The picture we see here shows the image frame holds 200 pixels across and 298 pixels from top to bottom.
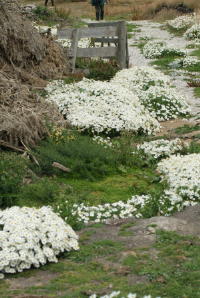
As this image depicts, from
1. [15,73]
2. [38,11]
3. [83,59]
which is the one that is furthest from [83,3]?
[15,73]

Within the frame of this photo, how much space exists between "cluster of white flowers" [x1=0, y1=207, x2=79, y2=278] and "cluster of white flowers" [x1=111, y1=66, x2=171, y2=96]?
1080cm

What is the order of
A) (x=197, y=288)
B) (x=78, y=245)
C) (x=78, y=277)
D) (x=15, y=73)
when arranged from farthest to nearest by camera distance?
(x=15, y=73) → (x=78, y=245) → (x=78, y=277) → (x=197, y=288)

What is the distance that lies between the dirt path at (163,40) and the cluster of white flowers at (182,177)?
5.48 meters

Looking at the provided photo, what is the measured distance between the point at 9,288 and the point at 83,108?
30.1ft

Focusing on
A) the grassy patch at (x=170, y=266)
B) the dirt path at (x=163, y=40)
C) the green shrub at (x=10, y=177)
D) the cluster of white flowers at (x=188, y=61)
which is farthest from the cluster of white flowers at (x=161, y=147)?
A: the cluster of white flowers at (x=188, y=61)

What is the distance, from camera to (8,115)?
13320mm

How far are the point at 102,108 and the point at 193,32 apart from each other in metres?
20.5

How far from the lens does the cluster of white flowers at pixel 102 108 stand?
1504cm

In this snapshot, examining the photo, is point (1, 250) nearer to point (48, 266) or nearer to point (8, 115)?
point (48, 266)

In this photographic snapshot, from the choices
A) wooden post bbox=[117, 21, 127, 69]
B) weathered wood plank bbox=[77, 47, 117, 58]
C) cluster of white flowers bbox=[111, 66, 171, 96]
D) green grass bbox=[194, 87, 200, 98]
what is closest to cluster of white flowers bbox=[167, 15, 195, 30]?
wooden post bbox=[117, 21, 127, 69]

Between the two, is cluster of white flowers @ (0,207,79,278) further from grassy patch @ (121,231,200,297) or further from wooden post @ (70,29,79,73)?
wooden post @ (70,29,79,73)

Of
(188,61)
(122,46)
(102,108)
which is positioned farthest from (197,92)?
(102,108)

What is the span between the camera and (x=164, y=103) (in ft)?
58.7

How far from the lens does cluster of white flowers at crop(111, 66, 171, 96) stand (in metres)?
19.3
